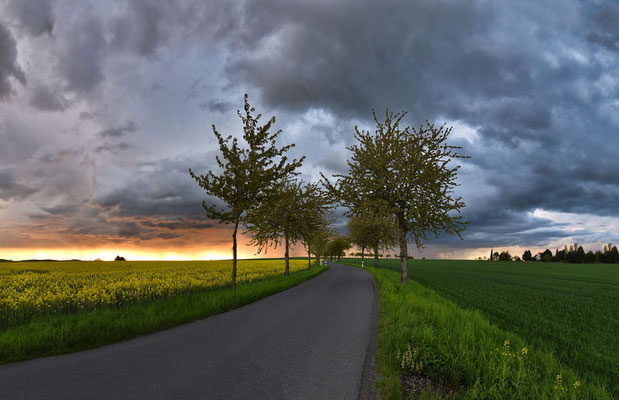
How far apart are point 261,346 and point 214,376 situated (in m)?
1.72

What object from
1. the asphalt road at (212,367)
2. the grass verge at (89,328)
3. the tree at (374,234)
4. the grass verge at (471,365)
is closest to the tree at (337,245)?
the tree at (374,234)

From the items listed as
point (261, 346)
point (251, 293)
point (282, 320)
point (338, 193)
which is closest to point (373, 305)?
point (282, 320)

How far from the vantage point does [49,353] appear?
6.24 m

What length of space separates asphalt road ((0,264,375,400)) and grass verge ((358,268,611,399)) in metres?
0.71

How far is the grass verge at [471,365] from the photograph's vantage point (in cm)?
401

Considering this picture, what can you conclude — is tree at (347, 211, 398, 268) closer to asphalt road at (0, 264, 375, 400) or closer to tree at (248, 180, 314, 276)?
tree at (248, 180, 314, 276)

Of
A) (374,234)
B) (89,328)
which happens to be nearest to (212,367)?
(89,328)

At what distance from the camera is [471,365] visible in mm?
4688

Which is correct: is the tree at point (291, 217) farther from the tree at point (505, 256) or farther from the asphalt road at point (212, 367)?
the tree at point (505, 256)

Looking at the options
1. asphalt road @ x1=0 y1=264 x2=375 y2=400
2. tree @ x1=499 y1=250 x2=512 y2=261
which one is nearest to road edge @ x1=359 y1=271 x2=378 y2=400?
asphalt road @ x1=0 y1=264 x2=375 y2=400

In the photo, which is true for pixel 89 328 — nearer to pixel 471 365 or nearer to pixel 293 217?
pixel 471 365

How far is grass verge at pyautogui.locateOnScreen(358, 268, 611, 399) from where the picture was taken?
4008 millimetres

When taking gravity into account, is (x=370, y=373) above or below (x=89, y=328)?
below

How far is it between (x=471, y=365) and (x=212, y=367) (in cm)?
463
